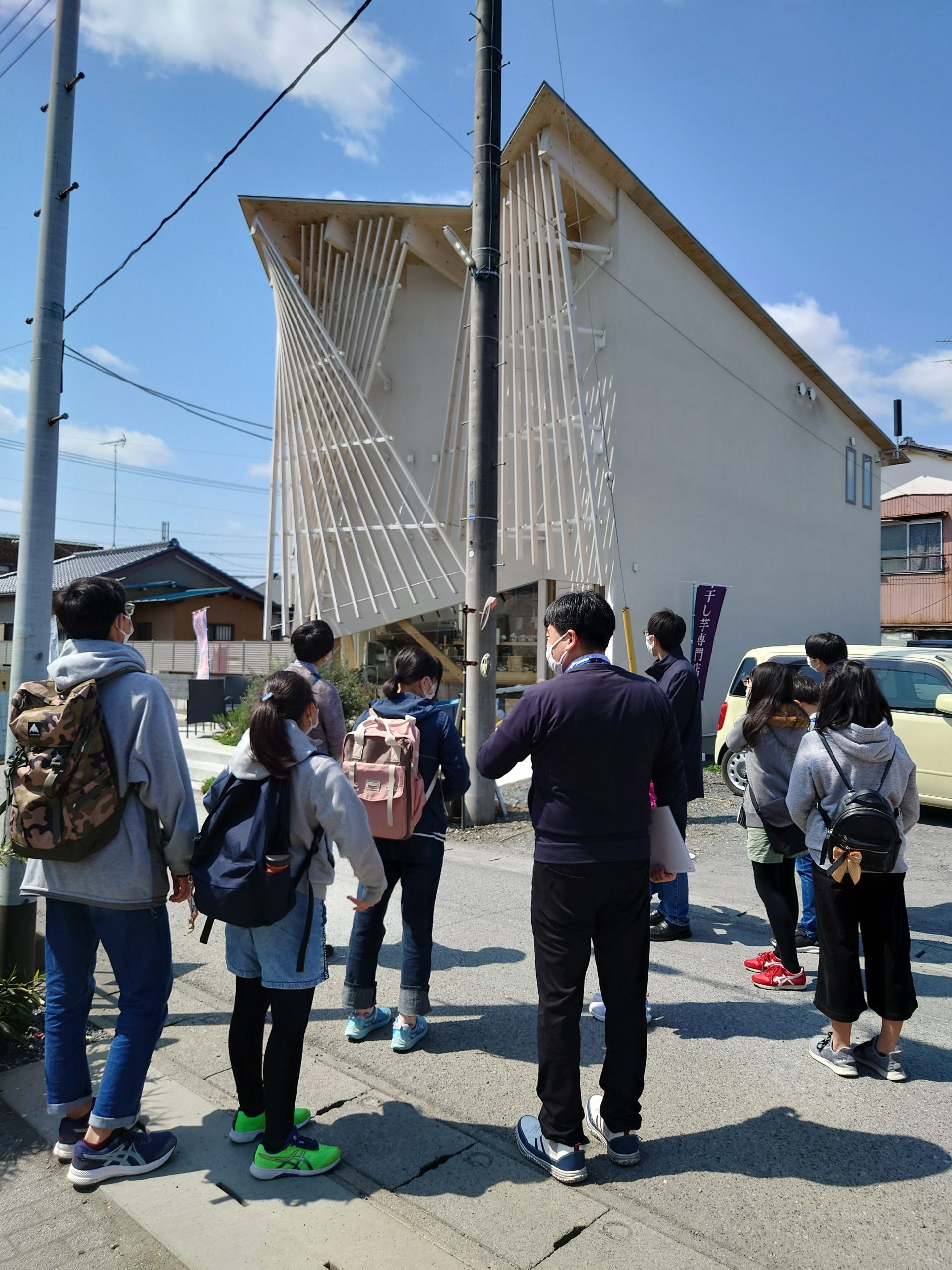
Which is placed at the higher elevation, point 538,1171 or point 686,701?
point 686,701

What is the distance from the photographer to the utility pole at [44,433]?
150 inches

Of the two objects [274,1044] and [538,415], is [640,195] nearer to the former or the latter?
[538,415]

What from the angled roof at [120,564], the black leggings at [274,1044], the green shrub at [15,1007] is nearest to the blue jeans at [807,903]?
the black leggings at [274,1044]

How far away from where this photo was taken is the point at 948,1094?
10.7 ft

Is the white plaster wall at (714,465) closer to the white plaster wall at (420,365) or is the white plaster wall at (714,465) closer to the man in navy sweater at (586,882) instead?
the white plaster wall at (420,365)

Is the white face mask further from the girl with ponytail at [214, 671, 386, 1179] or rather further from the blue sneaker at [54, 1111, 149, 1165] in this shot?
the blue sneaker at [54, 1111, 149, 1165]

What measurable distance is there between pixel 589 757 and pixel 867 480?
841 inches

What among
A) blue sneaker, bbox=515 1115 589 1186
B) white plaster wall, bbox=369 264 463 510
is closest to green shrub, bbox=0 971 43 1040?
blue sneaker, bbox=515 1115 589 1186

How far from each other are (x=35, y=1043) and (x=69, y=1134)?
0.98 m

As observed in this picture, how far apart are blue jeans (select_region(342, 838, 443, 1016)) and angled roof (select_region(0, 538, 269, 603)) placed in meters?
25.0

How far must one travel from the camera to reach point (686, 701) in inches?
190

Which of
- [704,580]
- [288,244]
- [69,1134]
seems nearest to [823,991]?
[69,1134]

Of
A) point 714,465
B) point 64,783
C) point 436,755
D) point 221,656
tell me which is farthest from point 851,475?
point 64,783

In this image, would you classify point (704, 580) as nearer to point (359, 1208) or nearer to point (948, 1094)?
point (948, 1094)
